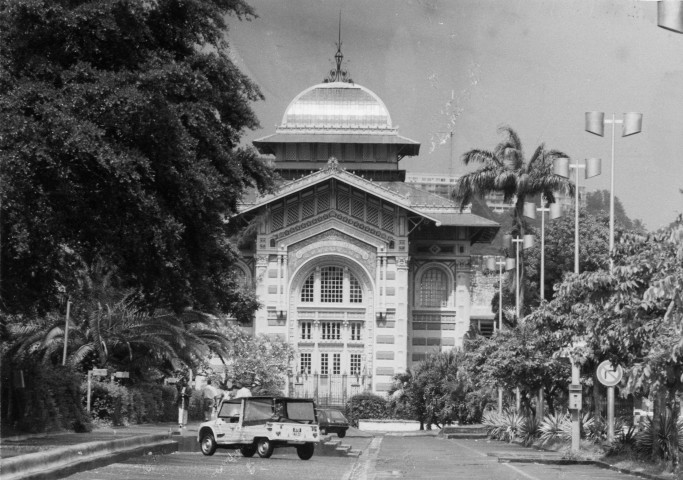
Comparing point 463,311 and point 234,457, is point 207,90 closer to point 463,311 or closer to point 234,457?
point 234,457

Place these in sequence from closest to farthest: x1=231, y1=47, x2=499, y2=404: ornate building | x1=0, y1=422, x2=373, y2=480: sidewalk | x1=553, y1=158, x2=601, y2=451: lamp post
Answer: x1=0, y1=422, x2=373, y2=480: sidewalk → x1=553, y1=158, x2=601, y2=451: lamp post → x1=231, y1=47, x2=499, y2=404: ornate building

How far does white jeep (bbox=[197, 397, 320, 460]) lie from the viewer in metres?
29.9

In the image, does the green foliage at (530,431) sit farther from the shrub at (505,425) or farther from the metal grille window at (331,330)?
the metal grille window at (331,330)

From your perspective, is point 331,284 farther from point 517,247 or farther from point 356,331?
point 517,247

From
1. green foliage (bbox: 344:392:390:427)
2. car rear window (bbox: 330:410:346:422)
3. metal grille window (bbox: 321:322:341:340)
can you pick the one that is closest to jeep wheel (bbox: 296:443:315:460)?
car rear window (bbox: 330:410:346:422)

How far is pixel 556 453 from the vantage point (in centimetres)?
3734

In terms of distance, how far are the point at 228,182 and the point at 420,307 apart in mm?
63745

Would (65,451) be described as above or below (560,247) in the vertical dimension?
below

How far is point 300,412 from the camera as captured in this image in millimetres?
31125

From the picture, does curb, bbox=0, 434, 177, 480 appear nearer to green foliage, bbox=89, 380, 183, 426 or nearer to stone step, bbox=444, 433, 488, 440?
green foliage, bbox=89, 380, 183, 426

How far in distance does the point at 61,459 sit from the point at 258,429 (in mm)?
11862

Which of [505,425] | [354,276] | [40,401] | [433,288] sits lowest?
[505,425]

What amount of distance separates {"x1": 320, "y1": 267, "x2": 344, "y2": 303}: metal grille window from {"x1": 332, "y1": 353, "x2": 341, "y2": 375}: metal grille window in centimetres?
388

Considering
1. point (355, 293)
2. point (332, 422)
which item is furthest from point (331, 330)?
point (332, 422)
